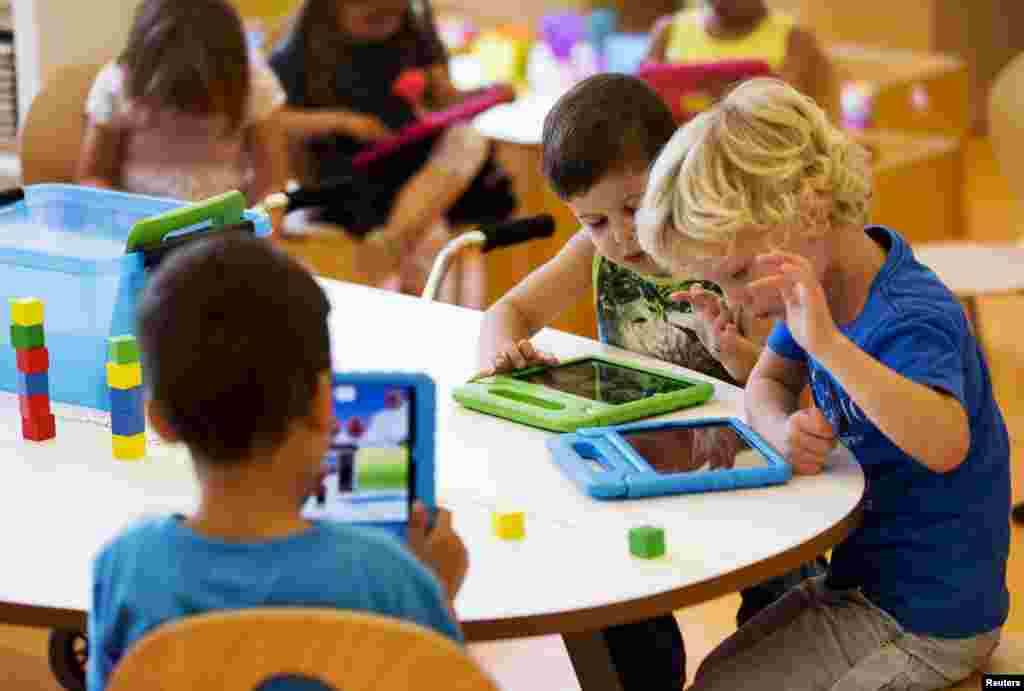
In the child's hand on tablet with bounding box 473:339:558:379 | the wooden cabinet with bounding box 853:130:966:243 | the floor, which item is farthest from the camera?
the wooden cabinet with bounding box 853:130:966:243

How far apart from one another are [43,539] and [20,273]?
0.50m

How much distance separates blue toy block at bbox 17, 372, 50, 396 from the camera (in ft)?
5.92

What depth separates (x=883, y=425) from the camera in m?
1.55

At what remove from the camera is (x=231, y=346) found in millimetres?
1115

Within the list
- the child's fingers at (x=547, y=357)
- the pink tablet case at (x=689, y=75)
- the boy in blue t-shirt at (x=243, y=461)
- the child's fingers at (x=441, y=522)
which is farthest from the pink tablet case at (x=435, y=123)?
the boy in blue t-shirt at (x=243, y=461)

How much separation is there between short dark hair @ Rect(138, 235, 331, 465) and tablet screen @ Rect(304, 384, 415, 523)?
16 cm

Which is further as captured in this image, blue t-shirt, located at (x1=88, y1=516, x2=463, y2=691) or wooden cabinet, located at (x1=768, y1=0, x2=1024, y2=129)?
wooden cabinet, located at (x1=768, y1=0, x2=1024, y2=129)

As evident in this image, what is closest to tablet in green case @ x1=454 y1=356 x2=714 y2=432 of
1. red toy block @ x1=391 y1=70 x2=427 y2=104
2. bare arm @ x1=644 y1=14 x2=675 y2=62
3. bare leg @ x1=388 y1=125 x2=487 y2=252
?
bare leg @ x1=388 y1=125 x2=487 y2=252

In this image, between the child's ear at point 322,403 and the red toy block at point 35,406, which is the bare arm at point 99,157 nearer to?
the red toy block at point 35,406

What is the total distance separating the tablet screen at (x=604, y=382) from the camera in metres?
1.89

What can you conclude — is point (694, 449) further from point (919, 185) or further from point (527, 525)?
point (919, 185)

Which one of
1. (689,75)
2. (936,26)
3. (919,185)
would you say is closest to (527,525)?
(689,75)

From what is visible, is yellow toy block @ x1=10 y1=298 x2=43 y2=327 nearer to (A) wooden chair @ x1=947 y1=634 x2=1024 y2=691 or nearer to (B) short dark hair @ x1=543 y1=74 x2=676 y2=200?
(B) short dark hair @ x1=543 y1=74 x2=676 y2=200

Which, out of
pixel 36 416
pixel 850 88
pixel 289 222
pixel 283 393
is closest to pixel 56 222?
pixel 36 416
